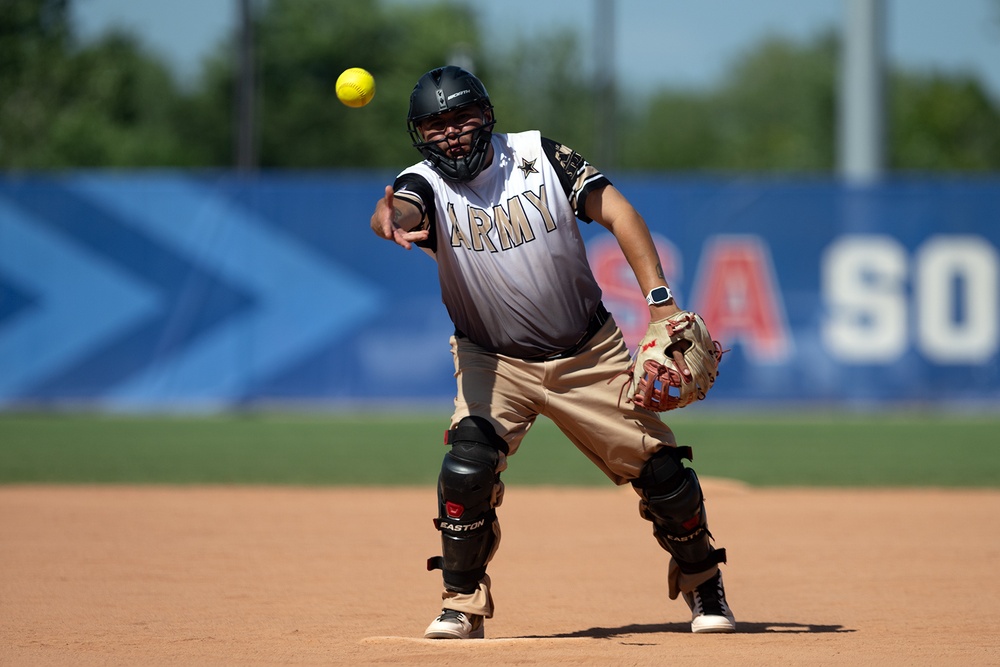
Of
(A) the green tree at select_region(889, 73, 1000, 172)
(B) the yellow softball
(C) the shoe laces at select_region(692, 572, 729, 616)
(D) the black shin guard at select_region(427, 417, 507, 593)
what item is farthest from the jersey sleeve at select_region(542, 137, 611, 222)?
(A) the green tree at select_region(889, 73, 1000, 172)

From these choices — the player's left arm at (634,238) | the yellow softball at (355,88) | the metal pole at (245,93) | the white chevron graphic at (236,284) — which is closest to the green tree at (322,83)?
the metal pole at (245,93)

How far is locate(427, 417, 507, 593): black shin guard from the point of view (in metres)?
4.89

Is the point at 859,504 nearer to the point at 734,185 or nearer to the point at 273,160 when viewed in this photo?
the point at 734,185

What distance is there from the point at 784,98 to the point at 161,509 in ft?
226

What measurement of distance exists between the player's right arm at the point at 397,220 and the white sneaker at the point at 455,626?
53.8 inches

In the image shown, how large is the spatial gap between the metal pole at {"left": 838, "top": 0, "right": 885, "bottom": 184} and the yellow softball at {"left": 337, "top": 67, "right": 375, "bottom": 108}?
15.3 metres

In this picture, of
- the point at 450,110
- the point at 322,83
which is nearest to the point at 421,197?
the point at 450,110

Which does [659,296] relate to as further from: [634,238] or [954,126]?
[954,126]

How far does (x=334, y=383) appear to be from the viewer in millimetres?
16312

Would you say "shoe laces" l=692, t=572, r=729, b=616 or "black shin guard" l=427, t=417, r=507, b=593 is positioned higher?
"black shin guard" l=427, t=417, r=507, b=593

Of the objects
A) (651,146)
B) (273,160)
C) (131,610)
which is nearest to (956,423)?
(131,610)

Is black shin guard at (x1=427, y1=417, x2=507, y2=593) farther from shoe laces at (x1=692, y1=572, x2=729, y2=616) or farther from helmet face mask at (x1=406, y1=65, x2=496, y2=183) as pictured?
helmet face mask at (x1=406, y1=65, x2=496, y2=183)

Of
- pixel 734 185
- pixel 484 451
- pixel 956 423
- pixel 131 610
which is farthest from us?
pixel 734 185

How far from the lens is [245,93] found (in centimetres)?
2369
